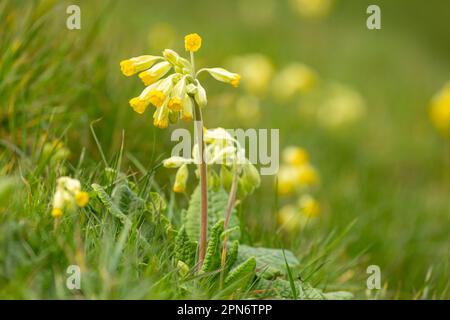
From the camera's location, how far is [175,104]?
7.39 feet

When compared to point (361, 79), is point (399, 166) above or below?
below

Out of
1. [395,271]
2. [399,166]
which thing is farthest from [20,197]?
[399,166]

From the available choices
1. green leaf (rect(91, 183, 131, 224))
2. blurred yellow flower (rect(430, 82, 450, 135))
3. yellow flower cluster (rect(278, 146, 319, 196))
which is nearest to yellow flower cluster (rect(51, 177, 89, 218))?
green leaf (rect(91, 183, 131, 224))

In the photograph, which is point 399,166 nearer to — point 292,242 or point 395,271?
point 395,271

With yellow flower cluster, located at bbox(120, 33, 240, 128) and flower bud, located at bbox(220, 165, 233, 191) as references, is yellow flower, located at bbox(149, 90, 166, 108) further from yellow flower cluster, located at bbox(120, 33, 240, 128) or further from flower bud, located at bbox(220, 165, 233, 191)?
flower bud, located at bbox(220, 165, 233, 191)

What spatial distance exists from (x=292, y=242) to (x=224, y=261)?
68 cm

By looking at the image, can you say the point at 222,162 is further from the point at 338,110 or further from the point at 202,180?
the point at 338,110

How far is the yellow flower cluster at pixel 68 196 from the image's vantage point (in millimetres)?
2146

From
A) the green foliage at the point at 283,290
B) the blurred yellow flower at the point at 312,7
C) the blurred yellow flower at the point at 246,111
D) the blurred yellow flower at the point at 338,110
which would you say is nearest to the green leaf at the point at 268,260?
the green foliage at the point at 283,290

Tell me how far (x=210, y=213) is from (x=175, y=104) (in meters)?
0.66

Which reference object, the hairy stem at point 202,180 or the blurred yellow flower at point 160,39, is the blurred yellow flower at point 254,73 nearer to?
the blurred yellow flower at point 160,39

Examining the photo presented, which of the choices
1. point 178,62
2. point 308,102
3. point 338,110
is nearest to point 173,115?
point 178,62
